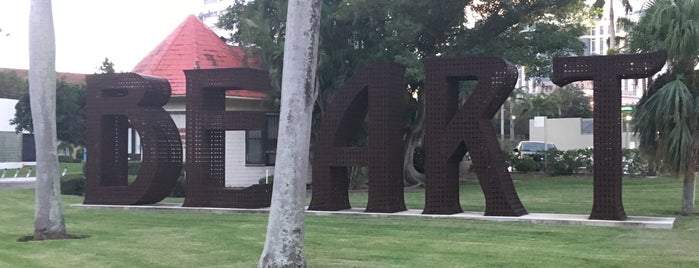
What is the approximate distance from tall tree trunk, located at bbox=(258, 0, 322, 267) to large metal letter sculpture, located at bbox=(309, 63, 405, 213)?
806 centimetres

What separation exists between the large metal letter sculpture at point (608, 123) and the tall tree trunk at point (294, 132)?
27.1 ft

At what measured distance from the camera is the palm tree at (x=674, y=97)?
17.2 m

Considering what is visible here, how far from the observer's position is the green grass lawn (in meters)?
10.9

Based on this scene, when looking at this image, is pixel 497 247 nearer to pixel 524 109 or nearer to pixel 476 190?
pixel 476 190

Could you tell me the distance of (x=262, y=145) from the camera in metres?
31.5

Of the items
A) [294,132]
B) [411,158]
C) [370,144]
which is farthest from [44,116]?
[411,158]

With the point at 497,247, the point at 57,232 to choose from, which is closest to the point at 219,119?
the point at 57,232

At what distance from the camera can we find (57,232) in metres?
14.1

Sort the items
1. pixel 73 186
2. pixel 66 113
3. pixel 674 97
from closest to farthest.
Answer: pixel 674 97, pixel 73 186, pixel 66 113

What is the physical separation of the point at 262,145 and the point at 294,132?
22137 millimetres

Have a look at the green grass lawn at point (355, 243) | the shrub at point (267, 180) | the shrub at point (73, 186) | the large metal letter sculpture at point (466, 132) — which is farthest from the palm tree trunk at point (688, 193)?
the shrub at point (73, 186)

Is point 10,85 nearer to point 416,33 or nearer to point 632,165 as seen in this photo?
point 416,33

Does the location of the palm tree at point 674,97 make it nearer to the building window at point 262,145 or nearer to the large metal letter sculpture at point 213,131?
the large metal letter sculpture at point 213,131

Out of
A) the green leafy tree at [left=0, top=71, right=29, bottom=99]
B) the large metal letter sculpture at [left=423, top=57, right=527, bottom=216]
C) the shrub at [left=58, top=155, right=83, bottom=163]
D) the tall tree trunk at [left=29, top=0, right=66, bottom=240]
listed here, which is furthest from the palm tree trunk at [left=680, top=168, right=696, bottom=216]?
the green leafy tree at [left=0, top=71, right=29, bottom=99]
